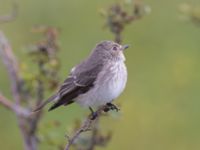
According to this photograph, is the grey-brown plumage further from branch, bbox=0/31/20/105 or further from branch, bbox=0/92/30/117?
branch, bbox=0/31/20/105

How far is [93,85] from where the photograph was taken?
24.3 feet

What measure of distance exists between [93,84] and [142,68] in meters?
5.83

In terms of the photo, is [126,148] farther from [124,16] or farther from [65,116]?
[124,16]

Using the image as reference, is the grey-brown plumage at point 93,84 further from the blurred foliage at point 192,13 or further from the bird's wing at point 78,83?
the blurred foliage at point 192,13

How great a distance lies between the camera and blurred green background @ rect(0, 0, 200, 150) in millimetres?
11695

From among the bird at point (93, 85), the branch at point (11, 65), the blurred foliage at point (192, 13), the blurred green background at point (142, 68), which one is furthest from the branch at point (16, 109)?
the blurred green background at point (142, 68)

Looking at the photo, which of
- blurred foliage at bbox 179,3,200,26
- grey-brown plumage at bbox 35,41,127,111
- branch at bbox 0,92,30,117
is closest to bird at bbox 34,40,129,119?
grey-brown plumage at bbox 35,41,127,111

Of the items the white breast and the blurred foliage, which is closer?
the white breast

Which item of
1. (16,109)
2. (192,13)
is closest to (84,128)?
(16,109)

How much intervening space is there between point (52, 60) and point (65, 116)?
427 cm

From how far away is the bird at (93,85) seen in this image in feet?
24.1

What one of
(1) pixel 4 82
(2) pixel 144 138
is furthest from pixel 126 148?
(1) pixel 4 82

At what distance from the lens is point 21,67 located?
26.7 ft

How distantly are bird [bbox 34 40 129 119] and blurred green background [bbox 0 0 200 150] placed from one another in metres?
2.81
